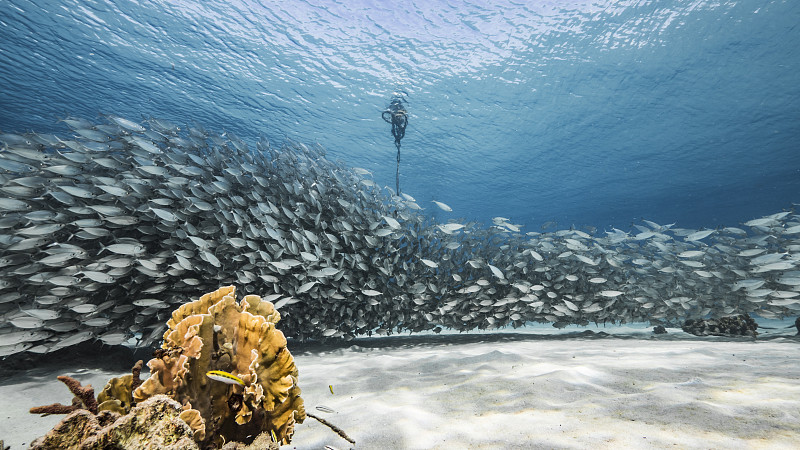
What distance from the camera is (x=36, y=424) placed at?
2.60 metres

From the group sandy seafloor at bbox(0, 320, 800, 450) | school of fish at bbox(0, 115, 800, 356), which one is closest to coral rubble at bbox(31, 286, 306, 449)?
sandy seafloor at bbox(0, 320, 800, 450)

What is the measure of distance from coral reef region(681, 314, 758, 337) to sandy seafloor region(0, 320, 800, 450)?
3997mm

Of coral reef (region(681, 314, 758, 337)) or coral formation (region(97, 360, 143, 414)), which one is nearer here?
coral formation (region(97, 360, 143, 414))

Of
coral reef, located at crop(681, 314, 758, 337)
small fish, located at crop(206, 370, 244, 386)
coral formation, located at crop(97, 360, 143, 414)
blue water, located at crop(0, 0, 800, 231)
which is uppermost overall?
blue water, located at crop(0, 0, 800, 231)

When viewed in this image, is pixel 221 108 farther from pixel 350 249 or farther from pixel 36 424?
pixel 36 424

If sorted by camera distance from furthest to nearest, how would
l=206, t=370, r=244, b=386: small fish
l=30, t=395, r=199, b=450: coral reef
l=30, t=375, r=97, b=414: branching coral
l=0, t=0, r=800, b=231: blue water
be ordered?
l=0, t=0, r=800, b=231: blue water < l=206, t=370, r=244, b=386: small fish < l=30, t=375, r=97, b=414: branching coral < l=30, t=395, r=199, b=450: coral reef

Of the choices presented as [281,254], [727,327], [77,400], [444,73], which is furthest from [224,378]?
[444,73]

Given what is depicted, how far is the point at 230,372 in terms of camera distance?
1774mm

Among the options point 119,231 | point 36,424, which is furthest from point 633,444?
point 119,231

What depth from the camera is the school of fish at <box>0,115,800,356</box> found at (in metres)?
4.48

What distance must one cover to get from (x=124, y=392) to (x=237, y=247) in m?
3.92

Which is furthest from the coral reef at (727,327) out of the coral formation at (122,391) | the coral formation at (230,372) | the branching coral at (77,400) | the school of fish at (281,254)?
the branching coral at (77,400)

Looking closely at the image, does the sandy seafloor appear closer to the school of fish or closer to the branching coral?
the branching coral

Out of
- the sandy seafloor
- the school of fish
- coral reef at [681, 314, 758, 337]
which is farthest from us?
coral reef at [681, 314, 758, 337]
